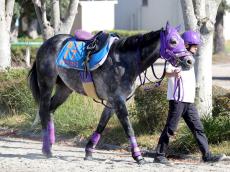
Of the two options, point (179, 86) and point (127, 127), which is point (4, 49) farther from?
point (179, 86)

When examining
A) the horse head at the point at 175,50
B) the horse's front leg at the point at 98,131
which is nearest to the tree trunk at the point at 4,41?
the horse's front leg at the point at 98,131

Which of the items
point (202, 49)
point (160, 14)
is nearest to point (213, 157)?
point (202, 49)

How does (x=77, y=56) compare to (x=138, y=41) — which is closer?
(x=138, y=41)

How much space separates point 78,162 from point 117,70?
1518 millimetres

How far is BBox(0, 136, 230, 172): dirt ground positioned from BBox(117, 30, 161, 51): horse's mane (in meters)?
1.70

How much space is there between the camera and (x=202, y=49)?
11.1m

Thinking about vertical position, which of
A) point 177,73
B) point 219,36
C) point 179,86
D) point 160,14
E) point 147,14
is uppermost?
point 177,73

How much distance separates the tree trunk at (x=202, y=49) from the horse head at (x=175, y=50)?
7.43 feet

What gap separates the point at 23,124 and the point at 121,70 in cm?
482

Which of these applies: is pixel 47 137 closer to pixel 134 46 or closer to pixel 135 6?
pixel 134 46

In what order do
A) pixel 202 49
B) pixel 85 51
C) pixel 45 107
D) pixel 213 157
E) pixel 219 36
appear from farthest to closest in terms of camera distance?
pixel 219 36 → pixel 202 49 → pixel 45 107 → pixel 85 51 → pixel 213 157

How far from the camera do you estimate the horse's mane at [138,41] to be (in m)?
8.95

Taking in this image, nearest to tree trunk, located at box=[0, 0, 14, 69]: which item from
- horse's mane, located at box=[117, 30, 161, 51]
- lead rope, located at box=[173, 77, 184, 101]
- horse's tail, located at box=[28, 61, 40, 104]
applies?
horse's tail, located at box=[28, 61, 40, 104]

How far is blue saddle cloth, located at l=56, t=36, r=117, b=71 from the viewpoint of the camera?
9273 millimetres
